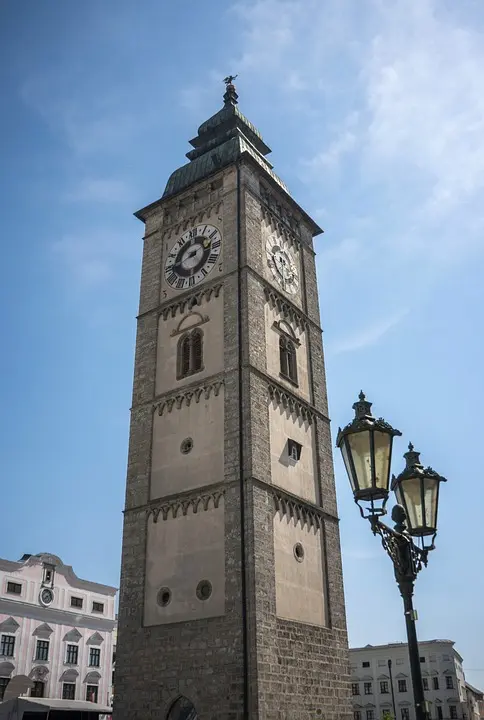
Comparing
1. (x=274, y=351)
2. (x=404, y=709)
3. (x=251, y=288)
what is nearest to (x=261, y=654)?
(x=274, y=351)

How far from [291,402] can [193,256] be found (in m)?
7.42

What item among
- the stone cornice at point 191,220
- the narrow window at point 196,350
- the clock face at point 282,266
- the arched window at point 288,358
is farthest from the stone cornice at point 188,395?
the stone cornice at point 191,220

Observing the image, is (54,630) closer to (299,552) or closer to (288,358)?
(299,552)

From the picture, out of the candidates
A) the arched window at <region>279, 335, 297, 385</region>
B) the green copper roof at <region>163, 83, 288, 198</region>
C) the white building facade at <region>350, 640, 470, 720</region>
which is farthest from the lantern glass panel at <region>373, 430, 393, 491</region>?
the white building facade at <region>350, 640, 470, 720</region>

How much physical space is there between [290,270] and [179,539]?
12.6 meters

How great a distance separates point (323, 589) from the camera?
2252 centimetres

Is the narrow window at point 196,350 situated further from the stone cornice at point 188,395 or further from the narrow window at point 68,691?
the narrow window at point 68,691

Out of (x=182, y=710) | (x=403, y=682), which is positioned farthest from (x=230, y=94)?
(x=403, y=682)

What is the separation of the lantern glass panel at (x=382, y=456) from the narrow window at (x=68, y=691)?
39138 millimetres

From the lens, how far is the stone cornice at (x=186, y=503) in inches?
843

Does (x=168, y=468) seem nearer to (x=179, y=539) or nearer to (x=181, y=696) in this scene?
(x=179, y=539)

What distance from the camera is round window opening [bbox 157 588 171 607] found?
21094mm

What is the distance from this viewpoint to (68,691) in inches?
1599

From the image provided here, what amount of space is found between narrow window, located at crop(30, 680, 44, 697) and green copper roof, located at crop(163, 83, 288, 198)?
93.2ft
